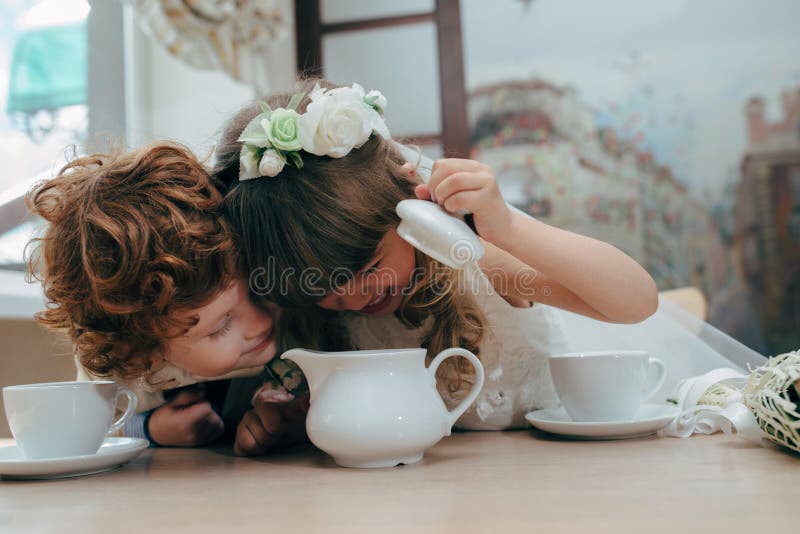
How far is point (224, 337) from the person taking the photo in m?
0.85

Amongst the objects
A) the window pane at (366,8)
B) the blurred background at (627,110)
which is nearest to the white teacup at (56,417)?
the blurred background at (627,110)

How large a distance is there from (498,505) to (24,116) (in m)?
1.60

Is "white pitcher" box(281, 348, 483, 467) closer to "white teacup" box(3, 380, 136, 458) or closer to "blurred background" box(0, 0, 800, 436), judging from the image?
"white teacup" box(3, 380, 136, 458)

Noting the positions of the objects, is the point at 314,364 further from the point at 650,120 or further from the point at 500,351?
the point at 650,120

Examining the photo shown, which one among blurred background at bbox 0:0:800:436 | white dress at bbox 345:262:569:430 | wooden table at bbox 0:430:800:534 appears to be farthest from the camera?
blurred background at bbox 0:0:800:436

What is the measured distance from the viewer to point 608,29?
2.90 m

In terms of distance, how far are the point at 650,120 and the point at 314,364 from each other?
249cm

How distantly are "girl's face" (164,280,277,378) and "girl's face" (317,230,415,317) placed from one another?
9cm

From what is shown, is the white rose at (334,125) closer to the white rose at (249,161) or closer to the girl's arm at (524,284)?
the white rose at (249,161)

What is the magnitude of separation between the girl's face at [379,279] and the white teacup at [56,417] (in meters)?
0.29

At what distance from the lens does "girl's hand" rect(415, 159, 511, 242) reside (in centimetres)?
77

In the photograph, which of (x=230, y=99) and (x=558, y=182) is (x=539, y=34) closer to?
(x=558, y=182)

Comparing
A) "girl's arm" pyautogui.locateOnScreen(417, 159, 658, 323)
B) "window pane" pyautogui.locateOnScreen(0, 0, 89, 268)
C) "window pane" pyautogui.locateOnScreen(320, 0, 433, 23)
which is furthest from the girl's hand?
"window pane" pyautogui.locateOnScreen(320, 0, 433, 23)

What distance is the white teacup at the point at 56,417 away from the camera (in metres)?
0.74
